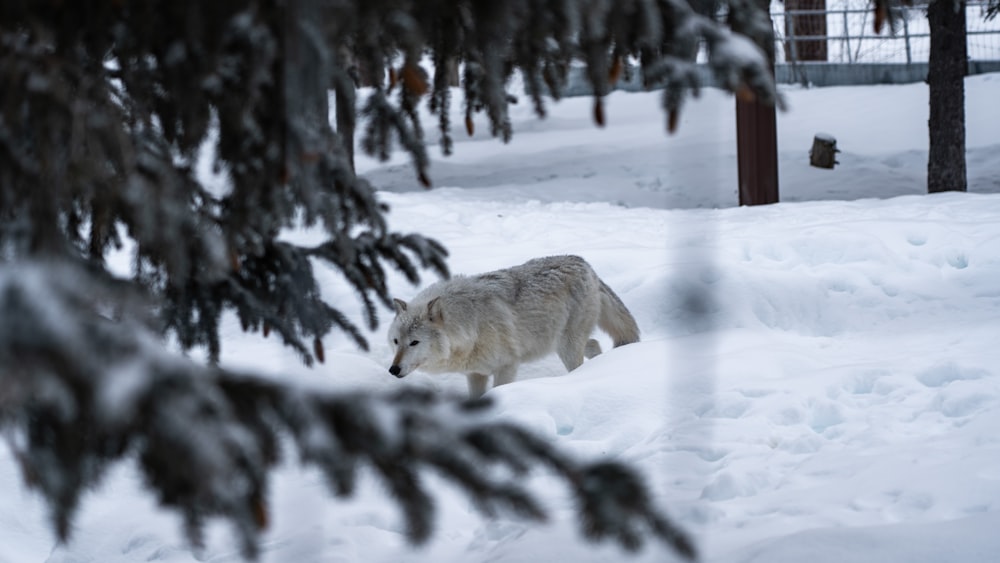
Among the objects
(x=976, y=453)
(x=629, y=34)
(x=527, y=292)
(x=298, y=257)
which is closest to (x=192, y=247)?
(x=298, y=257)

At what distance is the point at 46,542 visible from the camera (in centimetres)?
529

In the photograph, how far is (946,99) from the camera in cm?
1328

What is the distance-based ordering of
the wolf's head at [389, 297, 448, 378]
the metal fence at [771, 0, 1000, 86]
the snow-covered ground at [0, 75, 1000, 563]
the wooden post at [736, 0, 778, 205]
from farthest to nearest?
the metal fence at [771, 0, 1000, 86] < the wooden post at [736, 0, 778, 205] < the wolf's head at [389, 297, 448, 378] < the snow-covered ground at [0, 75, 1000, 563]

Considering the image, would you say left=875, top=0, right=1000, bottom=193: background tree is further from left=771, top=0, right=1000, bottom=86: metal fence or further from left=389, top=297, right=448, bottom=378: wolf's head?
left=389, top=297, right=448, bottom=378: wolf's head

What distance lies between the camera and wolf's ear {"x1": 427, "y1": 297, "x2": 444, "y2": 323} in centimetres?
723

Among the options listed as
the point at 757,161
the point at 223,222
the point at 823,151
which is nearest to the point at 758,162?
the point at 757,161

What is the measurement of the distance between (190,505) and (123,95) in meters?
2.10

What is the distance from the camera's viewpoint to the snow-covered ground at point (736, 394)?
4227 mm

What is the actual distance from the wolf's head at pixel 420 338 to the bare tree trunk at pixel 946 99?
9.24 metres

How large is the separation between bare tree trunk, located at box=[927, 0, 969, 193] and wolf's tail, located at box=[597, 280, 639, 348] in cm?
788

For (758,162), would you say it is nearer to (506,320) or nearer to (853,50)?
(506,320)

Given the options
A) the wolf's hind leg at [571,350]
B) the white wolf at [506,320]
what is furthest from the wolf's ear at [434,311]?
the wolf's hind leg at [571,350]

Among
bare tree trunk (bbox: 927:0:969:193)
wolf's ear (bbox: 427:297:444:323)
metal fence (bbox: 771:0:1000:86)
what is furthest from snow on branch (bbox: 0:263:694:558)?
metal fence (bbox: 771:0:1000:86)

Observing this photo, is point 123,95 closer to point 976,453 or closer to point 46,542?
point 46,542
